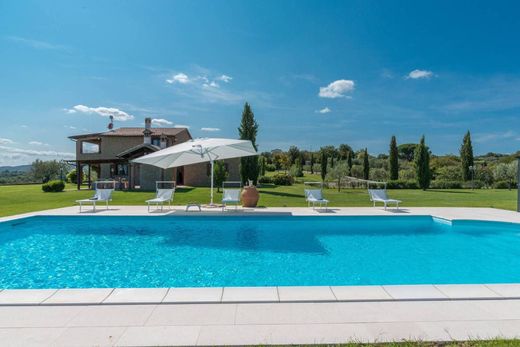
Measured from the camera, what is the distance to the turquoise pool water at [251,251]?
5.48m

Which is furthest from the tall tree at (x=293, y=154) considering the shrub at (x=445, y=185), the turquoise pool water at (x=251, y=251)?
the turquoise pool water at (x=251, y=251)

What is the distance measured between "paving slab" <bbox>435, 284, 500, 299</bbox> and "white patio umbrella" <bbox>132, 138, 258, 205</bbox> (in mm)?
8443

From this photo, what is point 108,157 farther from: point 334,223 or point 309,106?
point 334,223

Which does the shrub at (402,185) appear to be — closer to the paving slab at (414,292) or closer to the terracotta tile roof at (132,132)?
the terracotta tile roof at (132,132)

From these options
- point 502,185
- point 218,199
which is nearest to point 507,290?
point 218,199

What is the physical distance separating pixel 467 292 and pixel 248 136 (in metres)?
19.5

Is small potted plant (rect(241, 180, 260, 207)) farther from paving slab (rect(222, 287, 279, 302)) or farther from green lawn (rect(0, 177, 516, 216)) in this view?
paving slab (rect(222, 287, 279, 302))

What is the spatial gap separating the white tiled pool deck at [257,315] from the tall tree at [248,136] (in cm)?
1843

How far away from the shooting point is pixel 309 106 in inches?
950

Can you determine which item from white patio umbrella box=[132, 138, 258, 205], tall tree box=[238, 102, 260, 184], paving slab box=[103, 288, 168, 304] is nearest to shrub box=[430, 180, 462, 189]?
tall tree box=[238, 102, 260, 184]

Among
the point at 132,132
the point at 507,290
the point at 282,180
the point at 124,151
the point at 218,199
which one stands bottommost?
the point at 507,290

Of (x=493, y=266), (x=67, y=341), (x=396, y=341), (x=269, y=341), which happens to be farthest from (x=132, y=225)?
(x=493, y=266)

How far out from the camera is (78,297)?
3699 mm

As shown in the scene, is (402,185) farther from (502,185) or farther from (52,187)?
(52,187)
